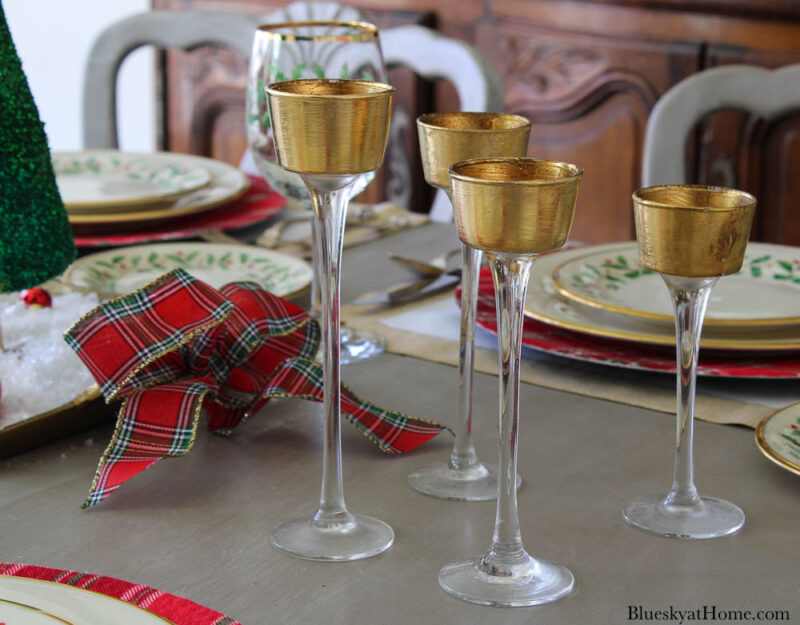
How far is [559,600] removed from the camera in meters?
0.44

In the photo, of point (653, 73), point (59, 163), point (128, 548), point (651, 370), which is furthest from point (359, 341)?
point (653, 73)

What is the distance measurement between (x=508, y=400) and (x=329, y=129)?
133 millimetres

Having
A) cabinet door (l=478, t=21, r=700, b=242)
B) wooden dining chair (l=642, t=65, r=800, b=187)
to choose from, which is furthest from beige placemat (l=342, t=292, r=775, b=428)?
cabinet door (l=478, t=21, r=700, b=242)

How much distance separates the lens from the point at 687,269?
466mm

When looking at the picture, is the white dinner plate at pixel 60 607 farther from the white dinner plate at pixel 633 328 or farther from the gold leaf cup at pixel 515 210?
the white dinner plate at pixel 633 328

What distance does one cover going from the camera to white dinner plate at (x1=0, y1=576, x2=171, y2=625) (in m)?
Answer: 0.38

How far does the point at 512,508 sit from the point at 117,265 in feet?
1.71

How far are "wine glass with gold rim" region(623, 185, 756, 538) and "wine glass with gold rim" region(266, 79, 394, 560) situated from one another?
0.12m

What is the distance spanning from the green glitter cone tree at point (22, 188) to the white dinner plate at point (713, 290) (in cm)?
35

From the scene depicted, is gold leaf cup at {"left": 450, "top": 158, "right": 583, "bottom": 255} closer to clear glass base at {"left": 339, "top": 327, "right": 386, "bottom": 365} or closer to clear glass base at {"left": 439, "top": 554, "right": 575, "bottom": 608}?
clear glass base at {"left": 439, "top": 554, "right": 575, "bottom": 608}

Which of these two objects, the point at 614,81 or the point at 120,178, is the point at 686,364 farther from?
the point at 614,81

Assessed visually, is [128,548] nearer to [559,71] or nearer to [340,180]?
[340,180]

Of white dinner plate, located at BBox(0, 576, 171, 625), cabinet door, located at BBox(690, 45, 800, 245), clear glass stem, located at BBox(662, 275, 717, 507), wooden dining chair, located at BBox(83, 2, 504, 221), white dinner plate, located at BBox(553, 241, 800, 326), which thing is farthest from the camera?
cabinet door, located at BBox(690, 45, 800, 245)

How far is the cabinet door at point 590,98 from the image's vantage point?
6.20 feet
